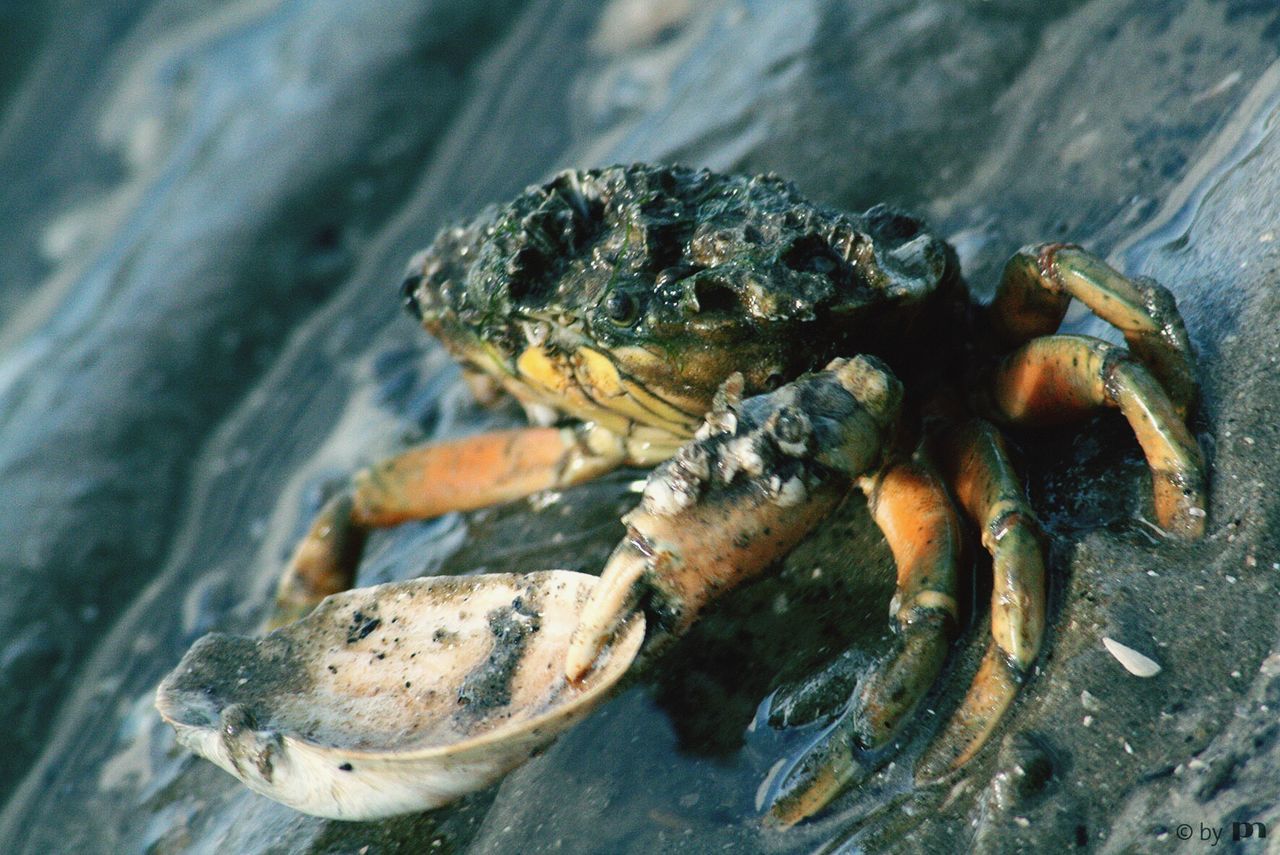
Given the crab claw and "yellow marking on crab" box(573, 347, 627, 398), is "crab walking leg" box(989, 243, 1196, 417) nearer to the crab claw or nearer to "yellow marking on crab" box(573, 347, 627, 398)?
"yellow marking on crab" box(573, 347, 627, 398)

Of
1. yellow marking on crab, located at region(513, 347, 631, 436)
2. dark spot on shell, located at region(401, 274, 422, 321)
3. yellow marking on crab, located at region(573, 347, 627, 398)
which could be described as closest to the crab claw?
yellow marking on crab, located at region(573, 347, 627, 398)

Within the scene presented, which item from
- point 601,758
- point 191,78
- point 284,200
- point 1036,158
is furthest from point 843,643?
point 191,78

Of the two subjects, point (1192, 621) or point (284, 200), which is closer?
point (1192, 621)

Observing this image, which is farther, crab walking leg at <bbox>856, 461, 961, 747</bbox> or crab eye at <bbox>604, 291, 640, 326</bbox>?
crab eye at <bbox>604, 291, 640, 326</bbox>

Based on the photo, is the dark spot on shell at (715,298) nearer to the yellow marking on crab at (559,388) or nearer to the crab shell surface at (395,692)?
the yellow marking on crab at (559,388)

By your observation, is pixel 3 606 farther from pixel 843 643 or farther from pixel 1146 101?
pixel 1146 101

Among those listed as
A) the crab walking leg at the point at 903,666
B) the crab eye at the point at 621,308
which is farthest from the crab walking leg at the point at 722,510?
the crab eye at the point at 621,308
